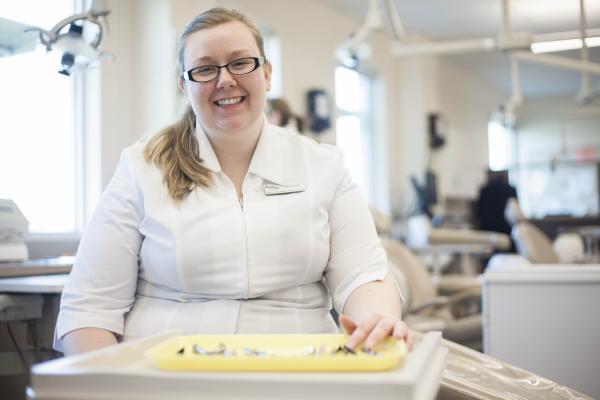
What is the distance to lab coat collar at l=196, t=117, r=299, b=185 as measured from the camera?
137cm

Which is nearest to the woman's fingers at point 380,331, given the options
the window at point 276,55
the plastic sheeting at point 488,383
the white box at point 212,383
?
the white box at point 212,383

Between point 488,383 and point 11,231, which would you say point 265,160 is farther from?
point 11,231

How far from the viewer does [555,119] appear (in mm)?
11125

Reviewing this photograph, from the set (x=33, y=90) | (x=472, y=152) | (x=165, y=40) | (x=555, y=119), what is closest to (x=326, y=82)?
(x=165, y=40)

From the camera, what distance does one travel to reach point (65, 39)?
2303 millimetres

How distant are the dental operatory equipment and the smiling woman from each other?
104 centimetres

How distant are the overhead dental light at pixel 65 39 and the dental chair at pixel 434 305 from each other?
1.73 m

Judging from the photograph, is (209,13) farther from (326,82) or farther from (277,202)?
(326,82)

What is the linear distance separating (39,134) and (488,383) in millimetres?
2603

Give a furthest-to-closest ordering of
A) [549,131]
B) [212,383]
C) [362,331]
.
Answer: [549,131]
[362,331]
[212,383]

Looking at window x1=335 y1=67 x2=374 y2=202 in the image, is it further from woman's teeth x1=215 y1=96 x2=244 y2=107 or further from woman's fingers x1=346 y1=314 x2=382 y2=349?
woman's fingers x1=346 y1=314 x2=382 y2=349

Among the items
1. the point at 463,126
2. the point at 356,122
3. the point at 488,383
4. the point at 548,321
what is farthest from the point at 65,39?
the point at 463,126

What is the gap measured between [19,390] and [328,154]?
1369 mm

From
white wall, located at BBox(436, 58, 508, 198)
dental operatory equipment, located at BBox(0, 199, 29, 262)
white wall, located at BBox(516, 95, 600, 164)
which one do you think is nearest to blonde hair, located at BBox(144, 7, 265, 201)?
dental operatory equipment, located at BBox(0, 199, 29, 262)
